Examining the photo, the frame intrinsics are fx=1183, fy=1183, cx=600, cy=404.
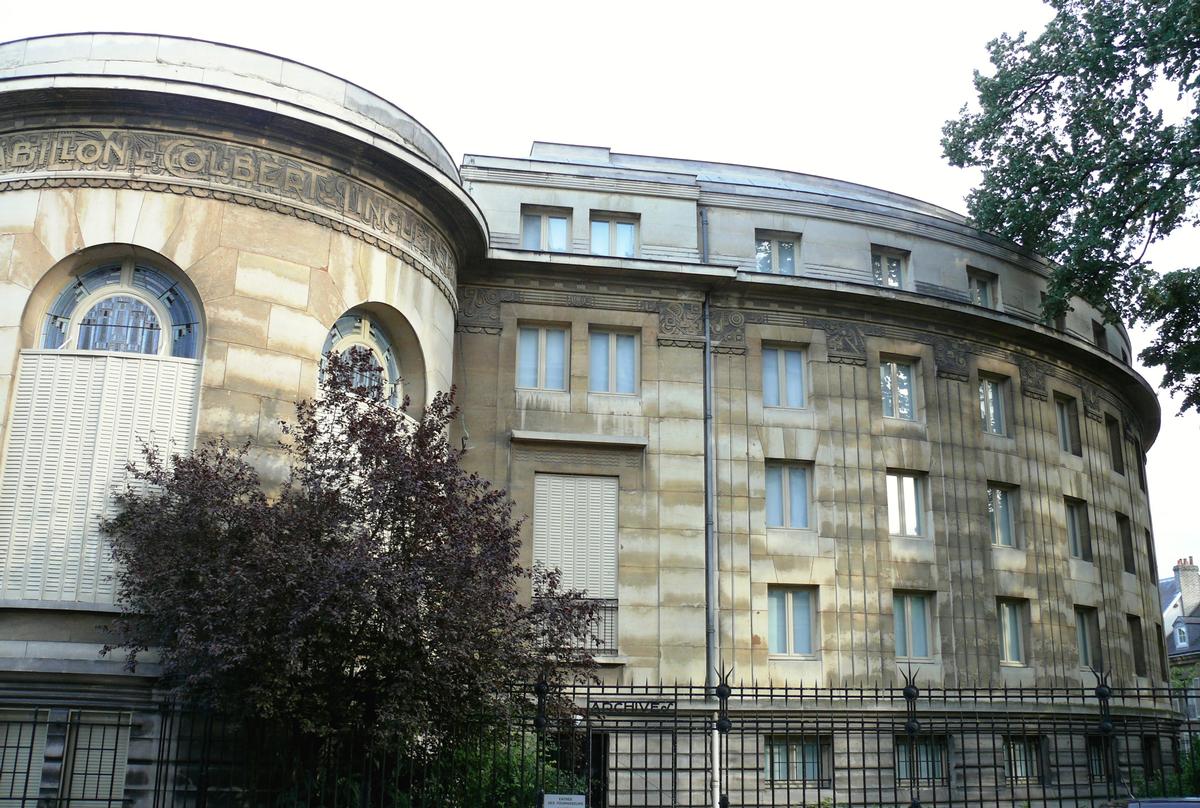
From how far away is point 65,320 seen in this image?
64.3ft

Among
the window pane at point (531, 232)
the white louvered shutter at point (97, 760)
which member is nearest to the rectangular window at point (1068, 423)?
the window pane at point (531, 232)

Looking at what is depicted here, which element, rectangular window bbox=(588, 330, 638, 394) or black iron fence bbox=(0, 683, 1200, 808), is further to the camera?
rectangular window bbox=(588, 330, 638, 394)

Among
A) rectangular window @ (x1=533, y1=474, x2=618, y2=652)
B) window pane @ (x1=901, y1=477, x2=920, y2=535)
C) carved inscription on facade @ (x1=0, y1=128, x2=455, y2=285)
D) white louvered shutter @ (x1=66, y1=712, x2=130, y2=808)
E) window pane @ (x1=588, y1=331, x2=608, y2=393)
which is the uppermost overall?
carved inscription on facade @ (x1=0, y1=128, x2=455, y2=285)

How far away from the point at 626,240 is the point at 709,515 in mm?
7047

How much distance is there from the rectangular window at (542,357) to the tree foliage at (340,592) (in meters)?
9.45

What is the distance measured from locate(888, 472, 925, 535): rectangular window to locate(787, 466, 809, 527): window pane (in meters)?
2.15

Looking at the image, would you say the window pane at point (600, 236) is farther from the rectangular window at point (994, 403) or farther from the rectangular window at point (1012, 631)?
the rectangular window at point (1012, 631)

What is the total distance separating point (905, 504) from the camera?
1127 inches

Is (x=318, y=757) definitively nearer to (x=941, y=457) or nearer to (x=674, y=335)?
(x=674, y=335)

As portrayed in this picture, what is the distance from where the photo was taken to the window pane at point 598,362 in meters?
27.4

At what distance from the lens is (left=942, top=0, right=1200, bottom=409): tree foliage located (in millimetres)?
25688

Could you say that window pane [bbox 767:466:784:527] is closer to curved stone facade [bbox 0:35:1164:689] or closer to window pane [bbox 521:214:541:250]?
curved stone facade [bbox 0:35:1164:689]

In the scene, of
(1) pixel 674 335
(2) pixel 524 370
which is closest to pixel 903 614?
(1) pixel 674 335

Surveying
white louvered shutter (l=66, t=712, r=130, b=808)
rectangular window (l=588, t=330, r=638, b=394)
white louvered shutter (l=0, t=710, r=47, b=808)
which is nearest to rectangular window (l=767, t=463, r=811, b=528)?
rectangular window (l=588, t=330, r=638, b=394)
